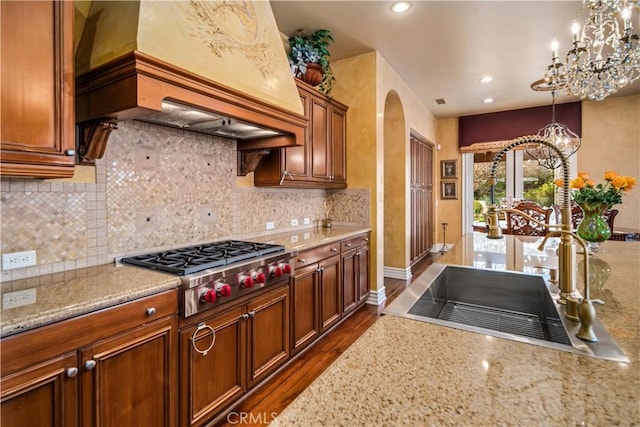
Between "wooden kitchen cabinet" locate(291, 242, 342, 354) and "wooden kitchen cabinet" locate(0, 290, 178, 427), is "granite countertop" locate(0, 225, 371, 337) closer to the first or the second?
"wooden kitchen cabinet" locate(0, 290, 178, 427)

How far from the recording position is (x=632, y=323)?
939 millimetres

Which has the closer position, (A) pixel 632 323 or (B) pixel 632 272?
(A) pixel 632 323

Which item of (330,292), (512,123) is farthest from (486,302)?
(512,123)

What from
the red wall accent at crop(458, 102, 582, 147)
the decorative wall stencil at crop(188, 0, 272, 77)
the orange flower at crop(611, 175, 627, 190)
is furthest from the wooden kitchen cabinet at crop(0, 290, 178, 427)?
the red wall accent at crop(458, 102, 582, 147)

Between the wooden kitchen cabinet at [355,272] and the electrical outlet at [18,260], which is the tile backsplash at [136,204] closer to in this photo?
the electrical outlet at [18,260]

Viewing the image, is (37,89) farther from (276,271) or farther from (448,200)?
(448,200)

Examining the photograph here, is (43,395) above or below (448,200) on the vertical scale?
below

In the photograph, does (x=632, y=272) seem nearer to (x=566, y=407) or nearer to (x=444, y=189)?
(x=566, y=407)

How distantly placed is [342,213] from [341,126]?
1.03 m

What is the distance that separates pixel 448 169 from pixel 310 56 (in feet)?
15.1

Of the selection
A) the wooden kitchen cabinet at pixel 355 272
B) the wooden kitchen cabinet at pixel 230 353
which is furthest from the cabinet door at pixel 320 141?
the wooden kitchen cabinet at pixel 230 353

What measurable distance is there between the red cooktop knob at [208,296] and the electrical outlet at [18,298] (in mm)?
633

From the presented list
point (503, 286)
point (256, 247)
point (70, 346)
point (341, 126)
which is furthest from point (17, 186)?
point (341, 126)

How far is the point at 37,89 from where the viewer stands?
48.5 inches
